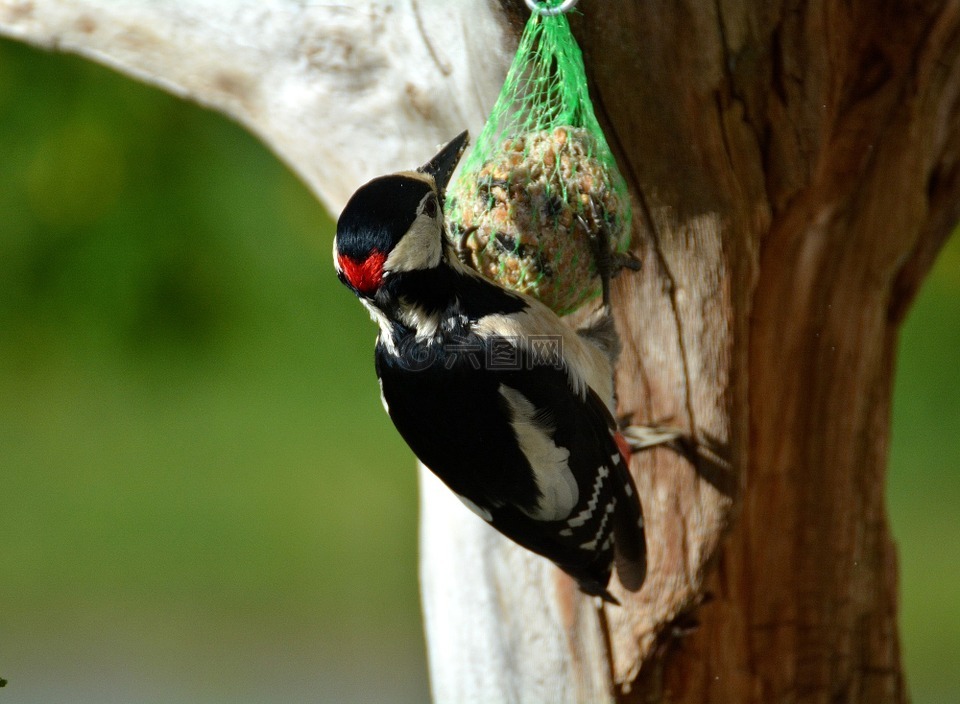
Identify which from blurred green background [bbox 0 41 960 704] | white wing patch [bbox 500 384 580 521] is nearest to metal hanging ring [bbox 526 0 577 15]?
white wing patch [bbox 500 384 580 521]

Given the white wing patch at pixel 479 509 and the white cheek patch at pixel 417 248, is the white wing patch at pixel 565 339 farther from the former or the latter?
the white wing patch at pixel 479 509

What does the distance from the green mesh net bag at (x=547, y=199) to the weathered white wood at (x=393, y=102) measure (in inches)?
7.2

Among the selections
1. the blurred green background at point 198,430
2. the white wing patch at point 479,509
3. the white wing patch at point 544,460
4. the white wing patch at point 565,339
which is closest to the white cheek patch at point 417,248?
the white wing patch at point 565,339

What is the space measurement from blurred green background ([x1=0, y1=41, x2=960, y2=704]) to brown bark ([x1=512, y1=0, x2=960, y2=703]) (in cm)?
112

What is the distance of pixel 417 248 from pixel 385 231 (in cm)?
6

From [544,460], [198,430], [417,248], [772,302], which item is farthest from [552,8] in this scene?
[198,430]

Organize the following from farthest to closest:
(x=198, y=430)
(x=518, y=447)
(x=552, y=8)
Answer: (x=198, y=430), (x=518, y=447), (x=552, y=8)

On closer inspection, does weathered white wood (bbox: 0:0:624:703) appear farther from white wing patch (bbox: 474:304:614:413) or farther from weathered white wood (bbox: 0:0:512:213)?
white wing patch (bbox: 474:304:614:413)

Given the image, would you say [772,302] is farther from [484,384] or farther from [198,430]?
[198,430]

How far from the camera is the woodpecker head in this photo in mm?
1112

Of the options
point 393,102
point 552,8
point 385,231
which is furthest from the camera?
point 393,102

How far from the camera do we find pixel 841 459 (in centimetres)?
180

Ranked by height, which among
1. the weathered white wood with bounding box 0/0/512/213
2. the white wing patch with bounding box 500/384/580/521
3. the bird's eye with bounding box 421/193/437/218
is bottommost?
the white wing patch with bounding box 500/384/580/521

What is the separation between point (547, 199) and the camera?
1.28m
